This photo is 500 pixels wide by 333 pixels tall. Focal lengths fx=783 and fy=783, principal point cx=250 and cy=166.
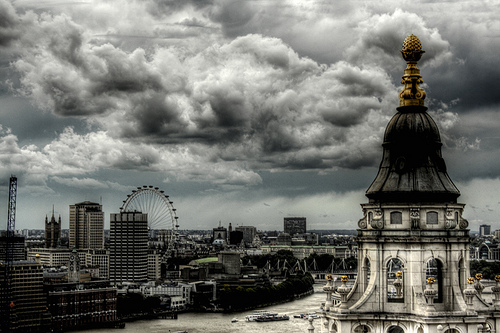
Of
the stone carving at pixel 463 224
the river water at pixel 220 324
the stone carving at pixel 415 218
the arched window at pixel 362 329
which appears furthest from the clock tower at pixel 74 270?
the stone carving at pixel 463 224

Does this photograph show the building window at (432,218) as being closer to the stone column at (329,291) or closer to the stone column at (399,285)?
the stone column at (399,285)

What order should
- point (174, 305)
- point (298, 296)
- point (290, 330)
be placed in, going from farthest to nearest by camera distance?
point (298, 296) < point (174, 305) < point (290, 330)

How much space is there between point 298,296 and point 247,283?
13602mm

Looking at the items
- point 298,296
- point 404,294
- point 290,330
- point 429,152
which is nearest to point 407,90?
point 429,152

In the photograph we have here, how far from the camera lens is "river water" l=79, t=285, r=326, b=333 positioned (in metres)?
121

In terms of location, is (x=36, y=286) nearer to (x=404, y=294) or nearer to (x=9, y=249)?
(x=9, y=249)

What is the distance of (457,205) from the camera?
1436 centimetres

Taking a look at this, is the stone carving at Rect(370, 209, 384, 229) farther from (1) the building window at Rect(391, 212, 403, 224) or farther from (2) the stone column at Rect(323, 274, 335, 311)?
(2) the stone column at Rect(323, 274, 335, 311)

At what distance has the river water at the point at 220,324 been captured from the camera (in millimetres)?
121188

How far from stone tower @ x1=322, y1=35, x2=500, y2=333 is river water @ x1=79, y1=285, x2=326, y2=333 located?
93288mm

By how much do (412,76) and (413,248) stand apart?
3405mm

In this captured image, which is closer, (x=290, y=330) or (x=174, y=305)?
(x=290, y=330)

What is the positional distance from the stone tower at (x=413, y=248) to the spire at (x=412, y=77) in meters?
0.03

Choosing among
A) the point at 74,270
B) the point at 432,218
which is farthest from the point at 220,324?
the point at 432,218
